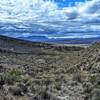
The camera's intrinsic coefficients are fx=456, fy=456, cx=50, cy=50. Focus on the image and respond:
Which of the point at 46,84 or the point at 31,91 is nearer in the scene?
the point at 31,91

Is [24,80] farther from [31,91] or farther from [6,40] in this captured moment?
[6,40]

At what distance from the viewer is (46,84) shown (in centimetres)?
2347

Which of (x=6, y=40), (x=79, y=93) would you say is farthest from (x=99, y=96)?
(x=6, y=40)

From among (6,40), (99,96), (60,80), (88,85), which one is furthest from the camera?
(6,40)

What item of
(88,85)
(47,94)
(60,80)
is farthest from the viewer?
(60,80)

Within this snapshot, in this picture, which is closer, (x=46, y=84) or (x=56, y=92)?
(x=56, y=92)

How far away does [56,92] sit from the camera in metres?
21.4

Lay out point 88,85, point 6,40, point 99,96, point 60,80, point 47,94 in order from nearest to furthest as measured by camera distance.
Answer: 1. point 99,96
2. point 47,94
3. point 88,85
4. point 60,80
5. point 6,40

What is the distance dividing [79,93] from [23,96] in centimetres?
263

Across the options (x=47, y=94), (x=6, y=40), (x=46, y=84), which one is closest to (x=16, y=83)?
(x=46, y=84)

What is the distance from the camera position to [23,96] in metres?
20.9

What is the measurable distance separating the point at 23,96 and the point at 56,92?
1.61 m

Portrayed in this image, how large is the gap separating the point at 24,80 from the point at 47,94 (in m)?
4.60

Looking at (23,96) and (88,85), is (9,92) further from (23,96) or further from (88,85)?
(88,85)
